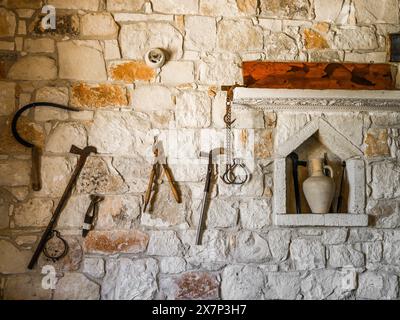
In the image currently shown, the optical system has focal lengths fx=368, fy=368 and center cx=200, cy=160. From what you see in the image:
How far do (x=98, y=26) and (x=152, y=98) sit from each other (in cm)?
58

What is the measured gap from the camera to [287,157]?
2.49 m

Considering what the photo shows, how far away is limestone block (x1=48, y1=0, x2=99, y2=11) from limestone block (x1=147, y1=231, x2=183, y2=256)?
1509mm

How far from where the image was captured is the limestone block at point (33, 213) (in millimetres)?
2271

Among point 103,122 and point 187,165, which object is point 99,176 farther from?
point 187,165

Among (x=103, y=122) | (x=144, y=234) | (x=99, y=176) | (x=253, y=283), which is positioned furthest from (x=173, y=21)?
(x=253, y=283)

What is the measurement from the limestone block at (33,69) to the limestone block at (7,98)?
0.20 ft

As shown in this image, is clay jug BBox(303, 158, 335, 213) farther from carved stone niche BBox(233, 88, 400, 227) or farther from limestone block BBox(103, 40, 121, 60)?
limestone block BBox(103, 40, 121, 60)

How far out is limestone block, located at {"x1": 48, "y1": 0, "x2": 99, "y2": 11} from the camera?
237 centimetres

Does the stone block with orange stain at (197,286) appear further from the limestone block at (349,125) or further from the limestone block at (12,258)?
the limestone block at (349,125)

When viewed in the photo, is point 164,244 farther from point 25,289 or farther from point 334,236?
point 334,236

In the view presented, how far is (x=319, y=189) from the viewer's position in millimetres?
2293

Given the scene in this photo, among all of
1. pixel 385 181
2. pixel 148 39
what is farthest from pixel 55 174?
pixel 385 181

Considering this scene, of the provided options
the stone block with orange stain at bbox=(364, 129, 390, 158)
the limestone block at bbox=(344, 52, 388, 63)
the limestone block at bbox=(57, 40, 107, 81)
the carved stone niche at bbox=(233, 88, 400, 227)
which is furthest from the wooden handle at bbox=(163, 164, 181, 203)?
the limestone block at bbox=(344, 52, 388, 63)

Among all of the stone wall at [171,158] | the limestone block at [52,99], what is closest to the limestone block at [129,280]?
the stone wall at [171,158]
